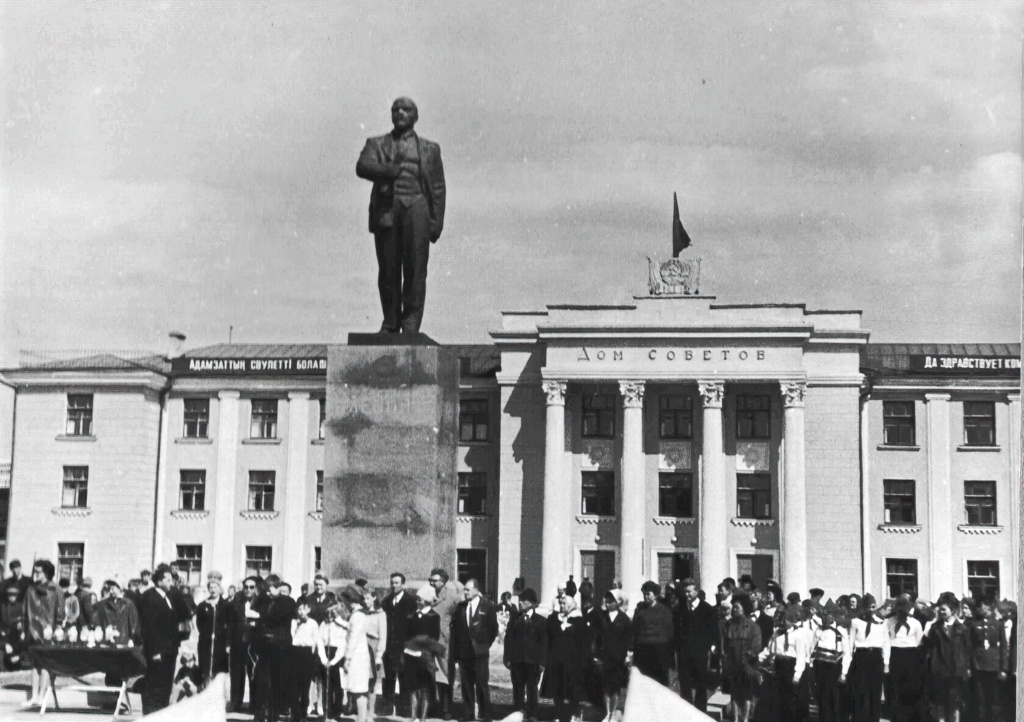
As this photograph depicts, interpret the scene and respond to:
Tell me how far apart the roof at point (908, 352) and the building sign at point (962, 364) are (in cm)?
45

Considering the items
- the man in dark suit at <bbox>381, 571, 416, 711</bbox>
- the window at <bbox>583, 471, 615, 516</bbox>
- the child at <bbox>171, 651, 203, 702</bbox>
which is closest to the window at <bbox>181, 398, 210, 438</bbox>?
the window at <bbox>583, 471, 615, 516</bbox>

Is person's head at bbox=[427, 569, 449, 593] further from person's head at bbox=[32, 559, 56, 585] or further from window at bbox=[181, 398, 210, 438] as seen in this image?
window at bbox=[181, 398, 210, 438]

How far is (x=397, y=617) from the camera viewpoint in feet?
40.4

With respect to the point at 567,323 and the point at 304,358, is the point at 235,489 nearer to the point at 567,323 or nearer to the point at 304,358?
the point at 304,358

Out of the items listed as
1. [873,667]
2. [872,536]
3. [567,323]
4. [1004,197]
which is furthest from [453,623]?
[872,536]

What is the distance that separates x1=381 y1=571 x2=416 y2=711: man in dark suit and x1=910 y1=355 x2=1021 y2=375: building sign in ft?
123

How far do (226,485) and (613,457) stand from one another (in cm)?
1417

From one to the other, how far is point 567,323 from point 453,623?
33421 mm

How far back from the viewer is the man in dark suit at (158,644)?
13555 mm

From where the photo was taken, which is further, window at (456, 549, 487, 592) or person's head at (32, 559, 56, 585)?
window at (456, 549, 487, 592)

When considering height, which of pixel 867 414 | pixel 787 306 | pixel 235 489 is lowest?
pixel 235 489

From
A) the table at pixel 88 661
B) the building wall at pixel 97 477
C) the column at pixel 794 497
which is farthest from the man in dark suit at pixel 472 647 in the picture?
the building wall at pixel 97 477

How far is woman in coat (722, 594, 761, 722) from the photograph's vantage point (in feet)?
49.8

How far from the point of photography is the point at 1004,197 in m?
15.8
